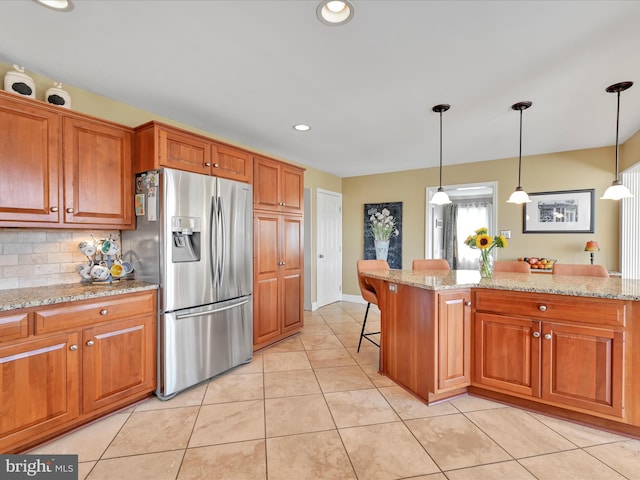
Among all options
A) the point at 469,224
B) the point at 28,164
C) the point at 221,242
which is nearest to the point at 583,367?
the point at 221,242

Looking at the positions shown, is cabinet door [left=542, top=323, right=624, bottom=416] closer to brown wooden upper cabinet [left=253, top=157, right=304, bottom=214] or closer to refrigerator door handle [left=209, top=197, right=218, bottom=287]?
refrigerator door handle [left=209, top=197, right=218, bottom=287]

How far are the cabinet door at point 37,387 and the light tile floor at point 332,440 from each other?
0.18m

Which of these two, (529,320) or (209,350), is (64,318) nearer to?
(209,350)

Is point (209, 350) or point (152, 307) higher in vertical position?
point (152, 307)

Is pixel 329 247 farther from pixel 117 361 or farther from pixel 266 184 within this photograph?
pixel 117 361

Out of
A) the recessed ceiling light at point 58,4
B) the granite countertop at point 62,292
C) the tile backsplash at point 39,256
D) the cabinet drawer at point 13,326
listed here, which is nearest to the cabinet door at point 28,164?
the tile backsplash at point 39,256

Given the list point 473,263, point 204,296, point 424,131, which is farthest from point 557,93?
point 473,263

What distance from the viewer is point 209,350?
8.36ft

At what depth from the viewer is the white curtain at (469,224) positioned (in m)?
6.70

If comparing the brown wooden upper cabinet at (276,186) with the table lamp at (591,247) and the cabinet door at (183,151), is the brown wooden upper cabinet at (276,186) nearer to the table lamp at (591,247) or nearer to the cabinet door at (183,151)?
the cabinet door at (183,151)

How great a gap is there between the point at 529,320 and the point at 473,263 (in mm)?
5138

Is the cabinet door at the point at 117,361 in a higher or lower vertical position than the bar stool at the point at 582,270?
lower

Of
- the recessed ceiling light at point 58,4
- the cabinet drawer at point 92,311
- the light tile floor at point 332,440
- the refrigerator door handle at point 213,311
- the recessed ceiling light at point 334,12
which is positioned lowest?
the light tile floor at point 332,440

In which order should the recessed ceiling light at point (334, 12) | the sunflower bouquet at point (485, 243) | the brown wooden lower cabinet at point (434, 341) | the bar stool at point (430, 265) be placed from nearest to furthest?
the recessed ceiling light at point (334, 12)
the brown wooden lower cabinet at point (434, 341)
the sunflower bouquet at point (485, 243)
the bar stool at point (430, 265)
